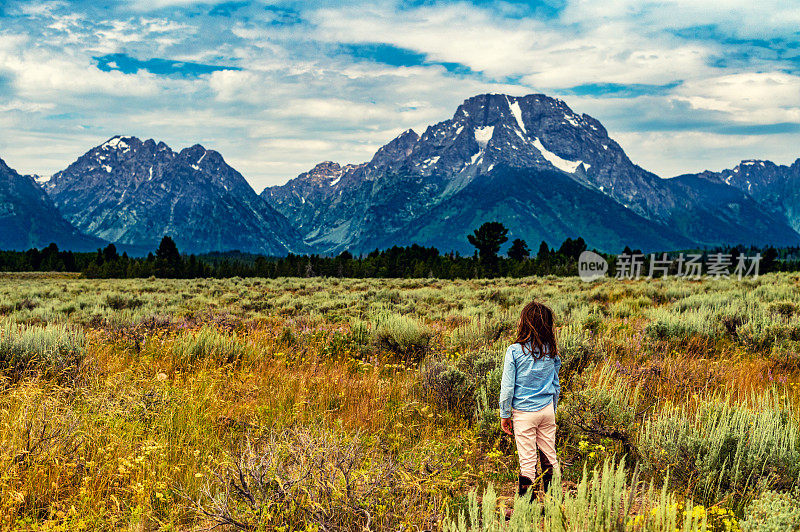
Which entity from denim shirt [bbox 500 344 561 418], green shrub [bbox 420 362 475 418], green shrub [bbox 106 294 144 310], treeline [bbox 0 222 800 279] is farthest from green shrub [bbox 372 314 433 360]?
treeline [bbox 0 222 800 279]

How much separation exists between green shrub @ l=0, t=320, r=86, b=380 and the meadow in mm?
27

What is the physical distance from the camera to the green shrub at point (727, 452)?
137 inches

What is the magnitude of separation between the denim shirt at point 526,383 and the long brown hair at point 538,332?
0.18ft

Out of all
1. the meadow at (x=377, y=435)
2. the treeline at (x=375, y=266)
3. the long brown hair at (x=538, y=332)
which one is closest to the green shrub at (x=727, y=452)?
the meadow at (x=377, y=435)

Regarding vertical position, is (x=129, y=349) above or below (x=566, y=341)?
below

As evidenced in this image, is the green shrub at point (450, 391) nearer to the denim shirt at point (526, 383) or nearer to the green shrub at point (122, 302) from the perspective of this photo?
the denim shirt at point (526, 383)

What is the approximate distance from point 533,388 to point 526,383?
73 mm

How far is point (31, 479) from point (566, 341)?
238 inches

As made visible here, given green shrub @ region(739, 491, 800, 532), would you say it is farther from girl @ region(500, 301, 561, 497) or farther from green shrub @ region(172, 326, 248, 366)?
green shrub @ region(172, 326, 248, 366)

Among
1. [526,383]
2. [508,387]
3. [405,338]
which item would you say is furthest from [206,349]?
[526,383]

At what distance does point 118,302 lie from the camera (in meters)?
17.4

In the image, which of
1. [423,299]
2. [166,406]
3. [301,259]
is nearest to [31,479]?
[166,406]

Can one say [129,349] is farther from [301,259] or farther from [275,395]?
[301,259]

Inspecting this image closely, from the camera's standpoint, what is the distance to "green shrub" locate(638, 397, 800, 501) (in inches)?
137
